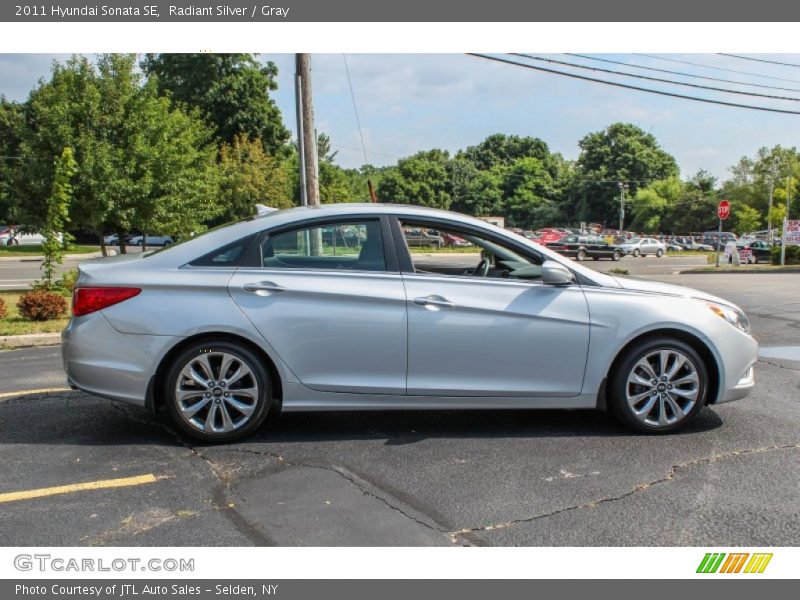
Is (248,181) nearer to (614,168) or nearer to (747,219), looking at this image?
(747,219)

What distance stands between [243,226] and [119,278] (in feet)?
2.92

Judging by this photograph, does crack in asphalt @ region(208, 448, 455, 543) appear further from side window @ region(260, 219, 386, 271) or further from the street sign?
the street sign

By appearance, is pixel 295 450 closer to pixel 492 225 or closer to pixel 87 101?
pixel 492 225

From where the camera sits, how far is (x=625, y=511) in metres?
3.60

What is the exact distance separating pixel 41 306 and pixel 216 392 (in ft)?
24.4

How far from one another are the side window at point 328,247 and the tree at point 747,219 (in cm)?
7204

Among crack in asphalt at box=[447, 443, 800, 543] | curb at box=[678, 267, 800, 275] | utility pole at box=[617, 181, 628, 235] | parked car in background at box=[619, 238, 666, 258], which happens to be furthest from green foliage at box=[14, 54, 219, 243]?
utility pole at box=[617, 181, 628, 235]

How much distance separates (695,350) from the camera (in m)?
4.91

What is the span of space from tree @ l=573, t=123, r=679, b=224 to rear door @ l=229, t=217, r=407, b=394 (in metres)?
→ 87.6

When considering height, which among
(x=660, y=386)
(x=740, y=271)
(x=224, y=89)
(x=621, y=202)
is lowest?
(x=740, y=271)

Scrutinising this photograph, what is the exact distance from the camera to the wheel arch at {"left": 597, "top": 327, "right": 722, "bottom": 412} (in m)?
4.80

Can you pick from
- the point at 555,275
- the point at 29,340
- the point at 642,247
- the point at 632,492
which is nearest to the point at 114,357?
the point at 555,275

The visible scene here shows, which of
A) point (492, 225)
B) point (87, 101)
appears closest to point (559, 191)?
point (87, 101)

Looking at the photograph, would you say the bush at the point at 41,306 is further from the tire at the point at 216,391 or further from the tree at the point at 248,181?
the tree at the point at 248,181
